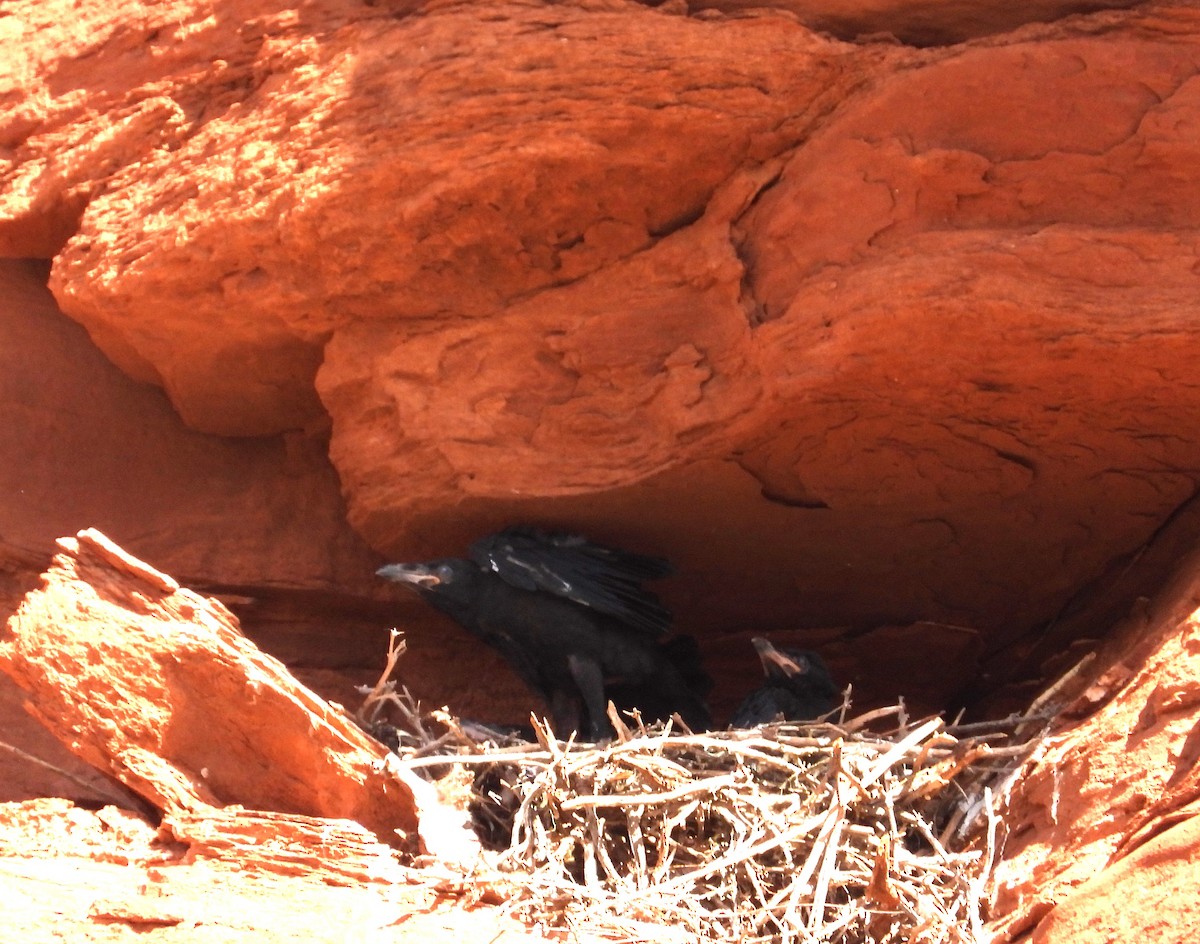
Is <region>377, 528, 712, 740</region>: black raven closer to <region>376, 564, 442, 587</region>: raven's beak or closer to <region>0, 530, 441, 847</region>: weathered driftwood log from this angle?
<region>376, 564, 442, 587</region>: raven's beak

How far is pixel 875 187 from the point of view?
4.58 m

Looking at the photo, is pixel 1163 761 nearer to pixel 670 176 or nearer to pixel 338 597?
pixel 670 176

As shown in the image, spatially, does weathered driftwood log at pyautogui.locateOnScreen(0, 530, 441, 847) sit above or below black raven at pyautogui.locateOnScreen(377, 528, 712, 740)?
above

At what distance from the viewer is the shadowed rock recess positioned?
4.51 meters

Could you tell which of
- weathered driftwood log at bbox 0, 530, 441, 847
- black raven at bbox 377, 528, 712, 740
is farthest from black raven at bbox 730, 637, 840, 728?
weathered driftwood log at bbox 0, 530, 441, 847

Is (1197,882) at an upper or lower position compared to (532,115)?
lower

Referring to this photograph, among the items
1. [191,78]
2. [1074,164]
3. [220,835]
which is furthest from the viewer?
[191,78]

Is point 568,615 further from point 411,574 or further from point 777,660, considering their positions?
point 777,660

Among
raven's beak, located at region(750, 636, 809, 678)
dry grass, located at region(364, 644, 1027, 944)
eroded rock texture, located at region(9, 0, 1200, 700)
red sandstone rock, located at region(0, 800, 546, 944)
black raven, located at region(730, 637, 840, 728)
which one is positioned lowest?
black raven, located at region(730, 637, 840, 728)

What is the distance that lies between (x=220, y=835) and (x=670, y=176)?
2.19 meters

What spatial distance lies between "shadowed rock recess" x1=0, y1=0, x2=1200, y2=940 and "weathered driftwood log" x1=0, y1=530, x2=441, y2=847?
2.09 ft

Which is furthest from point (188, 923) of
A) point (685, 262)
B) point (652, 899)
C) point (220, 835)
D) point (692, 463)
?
point (685, 262)

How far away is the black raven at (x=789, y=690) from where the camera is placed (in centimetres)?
511

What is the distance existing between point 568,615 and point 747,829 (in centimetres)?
129
